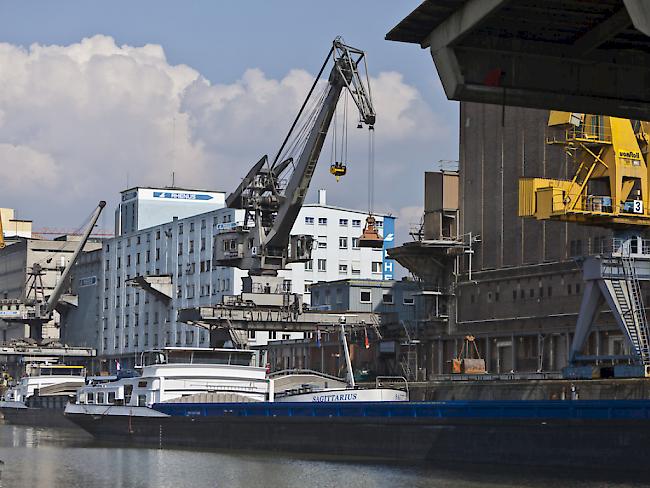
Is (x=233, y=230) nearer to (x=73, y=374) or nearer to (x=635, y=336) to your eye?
(x=635, y=336)

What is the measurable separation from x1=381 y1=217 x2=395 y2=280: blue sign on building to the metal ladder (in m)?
60.0

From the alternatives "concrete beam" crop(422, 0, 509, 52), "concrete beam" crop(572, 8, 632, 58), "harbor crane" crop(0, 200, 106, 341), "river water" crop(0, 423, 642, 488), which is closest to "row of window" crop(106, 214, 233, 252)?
"harbor crane" crop(0, 200, 106, 341)

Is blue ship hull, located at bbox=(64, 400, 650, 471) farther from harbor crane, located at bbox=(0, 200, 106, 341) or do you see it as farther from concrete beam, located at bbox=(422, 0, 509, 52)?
harbor crane, located at bbox=(0, 200, 106, 341)

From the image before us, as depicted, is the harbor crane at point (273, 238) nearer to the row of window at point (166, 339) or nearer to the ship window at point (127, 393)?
the ship window at point (127, 393)

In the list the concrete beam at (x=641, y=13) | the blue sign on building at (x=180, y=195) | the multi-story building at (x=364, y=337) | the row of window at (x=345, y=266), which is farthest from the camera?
the blue sign on building at (x=180, y=195)

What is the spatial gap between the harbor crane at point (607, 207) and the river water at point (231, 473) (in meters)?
13.2

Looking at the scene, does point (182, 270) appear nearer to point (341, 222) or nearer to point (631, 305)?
point (341, 222)

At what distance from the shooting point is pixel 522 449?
39969 millimetres

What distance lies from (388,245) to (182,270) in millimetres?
18924

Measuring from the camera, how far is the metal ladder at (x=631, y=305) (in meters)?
50.2

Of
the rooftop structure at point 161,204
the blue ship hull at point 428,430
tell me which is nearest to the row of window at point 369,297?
the rooftop structure at point 161,204

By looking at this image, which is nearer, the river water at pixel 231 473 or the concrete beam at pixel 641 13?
the concrete beam at pixel 641 13

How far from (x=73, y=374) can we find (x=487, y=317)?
35.1m

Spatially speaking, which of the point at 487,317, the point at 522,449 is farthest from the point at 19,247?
the point at 522,449
